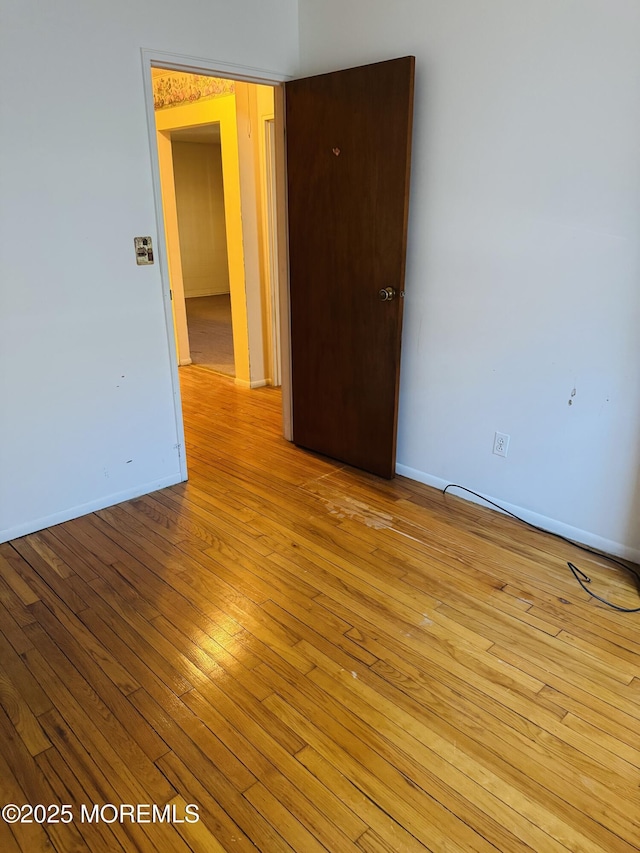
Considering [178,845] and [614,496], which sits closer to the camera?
[178,845]

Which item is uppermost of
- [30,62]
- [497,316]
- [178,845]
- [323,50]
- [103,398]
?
[323,50]

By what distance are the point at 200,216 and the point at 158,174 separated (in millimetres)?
7029

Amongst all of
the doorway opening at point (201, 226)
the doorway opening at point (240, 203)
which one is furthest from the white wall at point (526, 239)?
the doorway opening at point (201, 226)

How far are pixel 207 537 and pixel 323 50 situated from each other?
8.36ft

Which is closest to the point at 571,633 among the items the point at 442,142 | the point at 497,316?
the point at 497,316

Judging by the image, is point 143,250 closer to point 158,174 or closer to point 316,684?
point 158,174

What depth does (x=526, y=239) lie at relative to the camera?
2.49 metres

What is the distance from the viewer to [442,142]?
8.81 feet

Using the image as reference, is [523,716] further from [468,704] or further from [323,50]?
[323,50]

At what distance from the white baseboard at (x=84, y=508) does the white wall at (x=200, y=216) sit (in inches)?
273

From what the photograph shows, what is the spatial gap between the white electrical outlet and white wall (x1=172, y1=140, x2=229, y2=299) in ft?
25.0

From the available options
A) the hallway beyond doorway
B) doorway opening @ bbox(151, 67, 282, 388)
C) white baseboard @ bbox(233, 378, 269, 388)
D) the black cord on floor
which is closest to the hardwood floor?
the black cord on floor

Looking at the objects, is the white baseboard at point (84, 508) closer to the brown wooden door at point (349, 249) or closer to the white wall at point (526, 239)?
the brown wooden door at point (349, 249)

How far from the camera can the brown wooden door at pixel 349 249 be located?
108 inches
